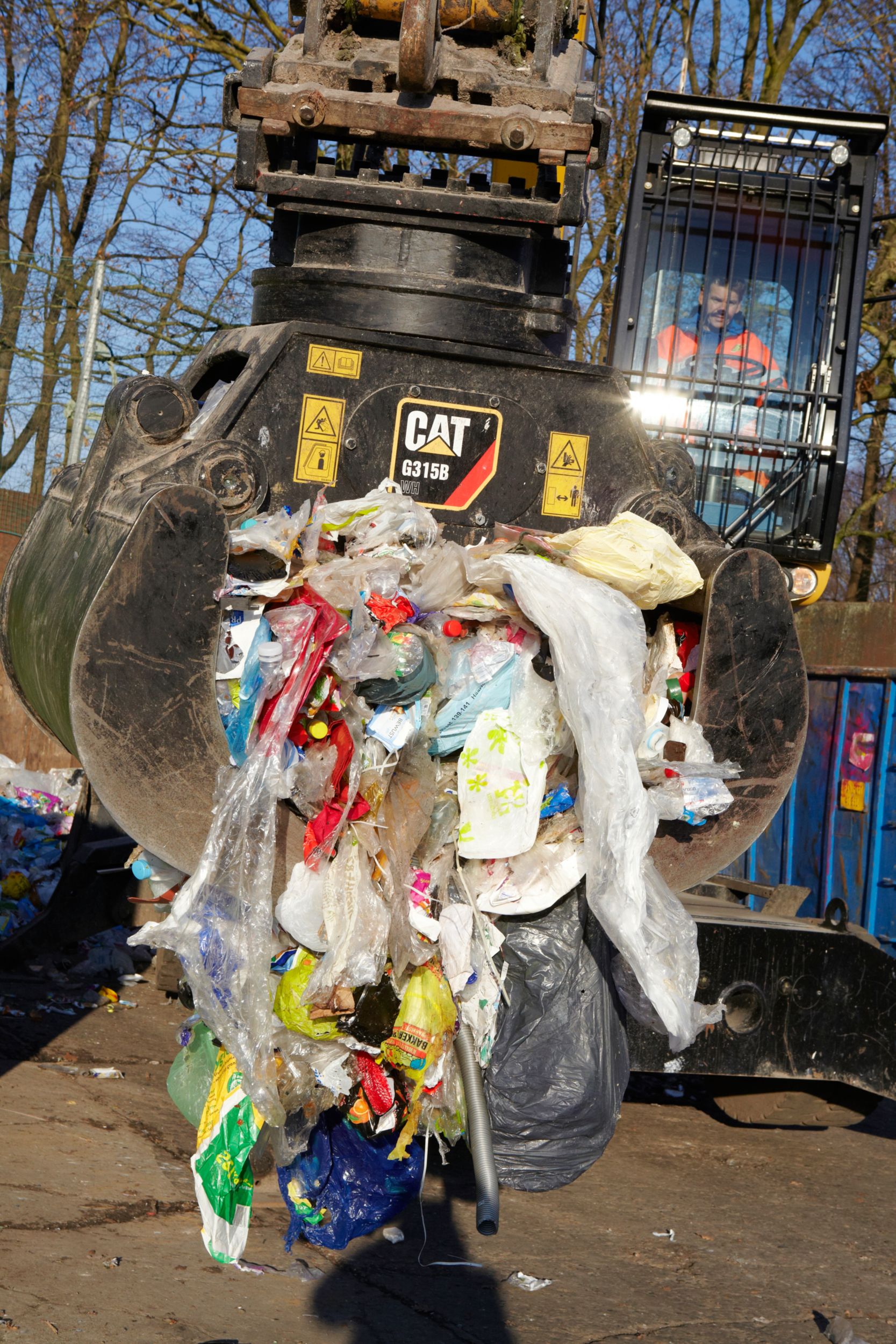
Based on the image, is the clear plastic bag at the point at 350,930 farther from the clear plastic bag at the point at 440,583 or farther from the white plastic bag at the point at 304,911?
the clear plastic bag at the point at 440,583

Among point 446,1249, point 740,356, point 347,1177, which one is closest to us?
point 347,1177

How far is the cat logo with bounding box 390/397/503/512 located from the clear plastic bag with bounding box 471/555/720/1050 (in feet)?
1.39

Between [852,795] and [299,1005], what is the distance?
4831mm

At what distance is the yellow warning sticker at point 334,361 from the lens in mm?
2793

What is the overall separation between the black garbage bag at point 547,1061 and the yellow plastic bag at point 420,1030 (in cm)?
15

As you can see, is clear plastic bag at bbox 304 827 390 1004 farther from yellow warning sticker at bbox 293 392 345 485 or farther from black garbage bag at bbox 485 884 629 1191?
yellow warning sticker at bbox 293 392 345 485

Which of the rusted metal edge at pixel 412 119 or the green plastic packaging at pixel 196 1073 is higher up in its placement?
the rusted metal edge at pixel 412 119

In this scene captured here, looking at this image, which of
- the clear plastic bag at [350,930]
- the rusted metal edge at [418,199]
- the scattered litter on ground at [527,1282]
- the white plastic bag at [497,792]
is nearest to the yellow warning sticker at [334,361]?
the rusted metal edge at [418,199]

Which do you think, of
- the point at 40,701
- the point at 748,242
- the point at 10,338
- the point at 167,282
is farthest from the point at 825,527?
the point at 167,282

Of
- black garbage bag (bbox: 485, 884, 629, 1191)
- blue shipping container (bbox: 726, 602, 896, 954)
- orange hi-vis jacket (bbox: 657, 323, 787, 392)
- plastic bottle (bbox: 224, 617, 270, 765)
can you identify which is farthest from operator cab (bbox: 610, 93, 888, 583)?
plastic bottle (bbox: 224, 617, 270, 765)

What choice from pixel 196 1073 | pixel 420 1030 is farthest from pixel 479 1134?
pixel 196 1073

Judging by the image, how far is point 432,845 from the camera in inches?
98.3

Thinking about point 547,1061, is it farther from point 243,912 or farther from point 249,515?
point 249,515

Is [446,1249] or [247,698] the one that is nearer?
[247,698]
